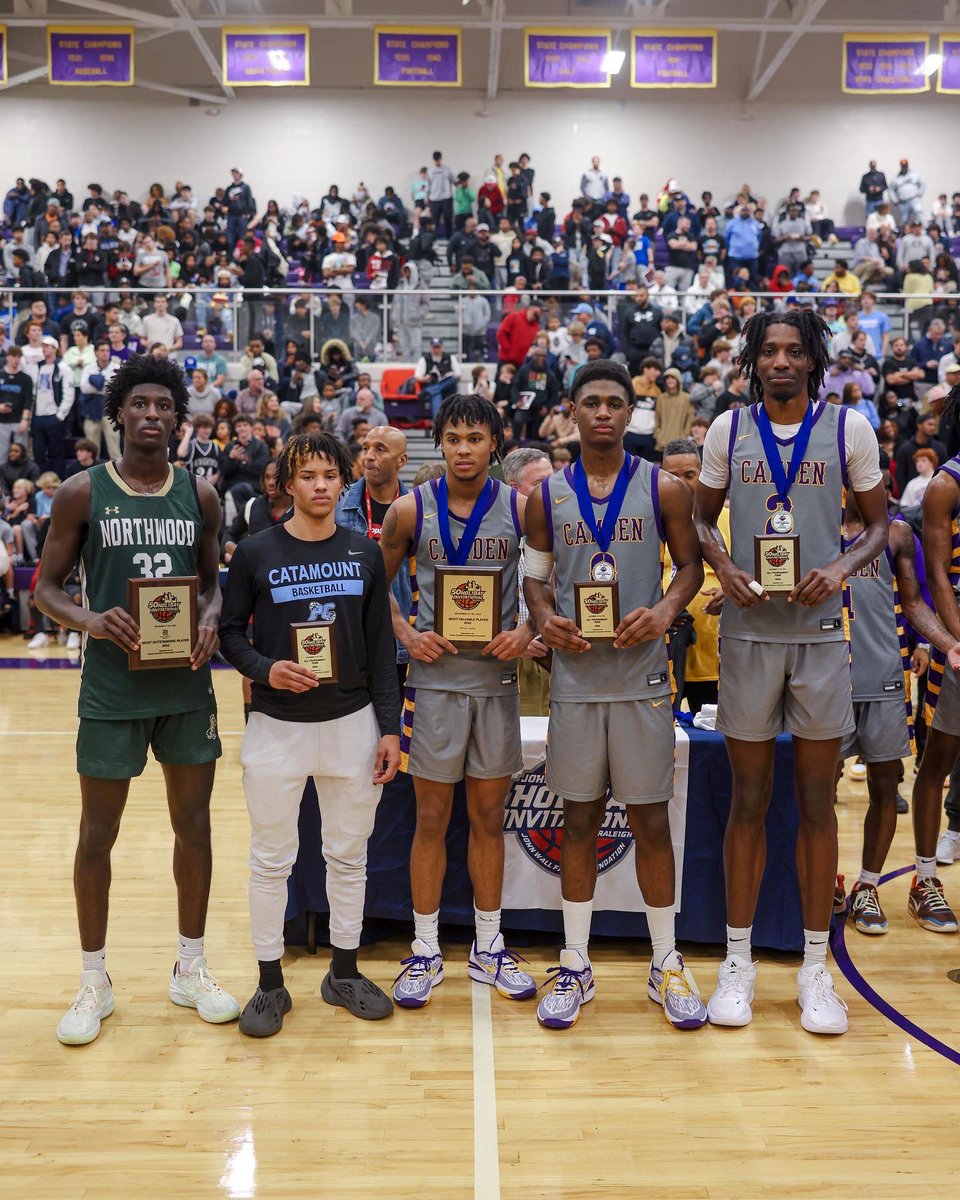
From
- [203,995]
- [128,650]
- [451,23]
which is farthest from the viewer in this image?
[451,23]

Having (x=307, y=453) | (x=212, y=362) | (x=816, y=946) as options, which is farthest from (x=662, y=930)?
(x=212, y=362)

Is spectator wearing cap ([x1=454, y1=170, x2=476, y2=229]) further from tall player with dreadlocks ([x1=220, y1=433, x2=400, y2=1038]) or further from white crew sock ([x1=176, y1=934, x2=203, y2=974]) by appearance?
white crew sock ([x1=176, y1=934, x2=203, y2=974])

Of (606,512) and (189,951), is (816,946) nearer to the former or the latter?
(606,512)

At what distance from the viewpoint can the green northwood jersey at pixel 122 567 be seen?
3.58 metres

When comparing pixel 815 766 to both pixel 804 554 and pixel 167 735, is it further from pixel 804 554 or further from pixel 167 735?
pixel 167 735

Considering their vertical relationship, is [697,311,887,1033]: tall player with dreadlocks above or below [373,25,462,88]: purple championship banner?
below

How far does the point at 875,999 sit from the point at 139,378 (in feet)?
10.6

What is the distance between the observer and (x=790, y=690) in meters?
3.69

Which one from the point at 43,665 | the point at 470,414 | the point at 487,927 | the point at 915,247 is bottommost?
the point at 43,665

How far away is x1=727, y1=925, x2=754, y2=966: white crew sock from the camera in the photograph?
3.84 m

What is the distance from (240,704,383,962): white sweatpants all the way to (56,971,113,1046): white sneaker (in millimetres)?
533

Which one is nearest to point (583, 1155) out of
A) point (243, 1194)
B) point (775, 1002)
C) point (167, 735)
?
point (243, 1194)

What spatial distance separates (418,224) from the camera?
1939 centimetres

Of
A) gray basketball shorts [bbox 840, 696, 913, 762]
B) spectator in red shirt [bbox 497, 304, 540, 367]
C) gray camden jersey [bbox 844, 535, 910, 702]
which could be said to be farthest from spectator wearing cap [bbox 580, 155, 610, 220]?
gray basketball shorts [bbox 840, 696, 913, 762]
